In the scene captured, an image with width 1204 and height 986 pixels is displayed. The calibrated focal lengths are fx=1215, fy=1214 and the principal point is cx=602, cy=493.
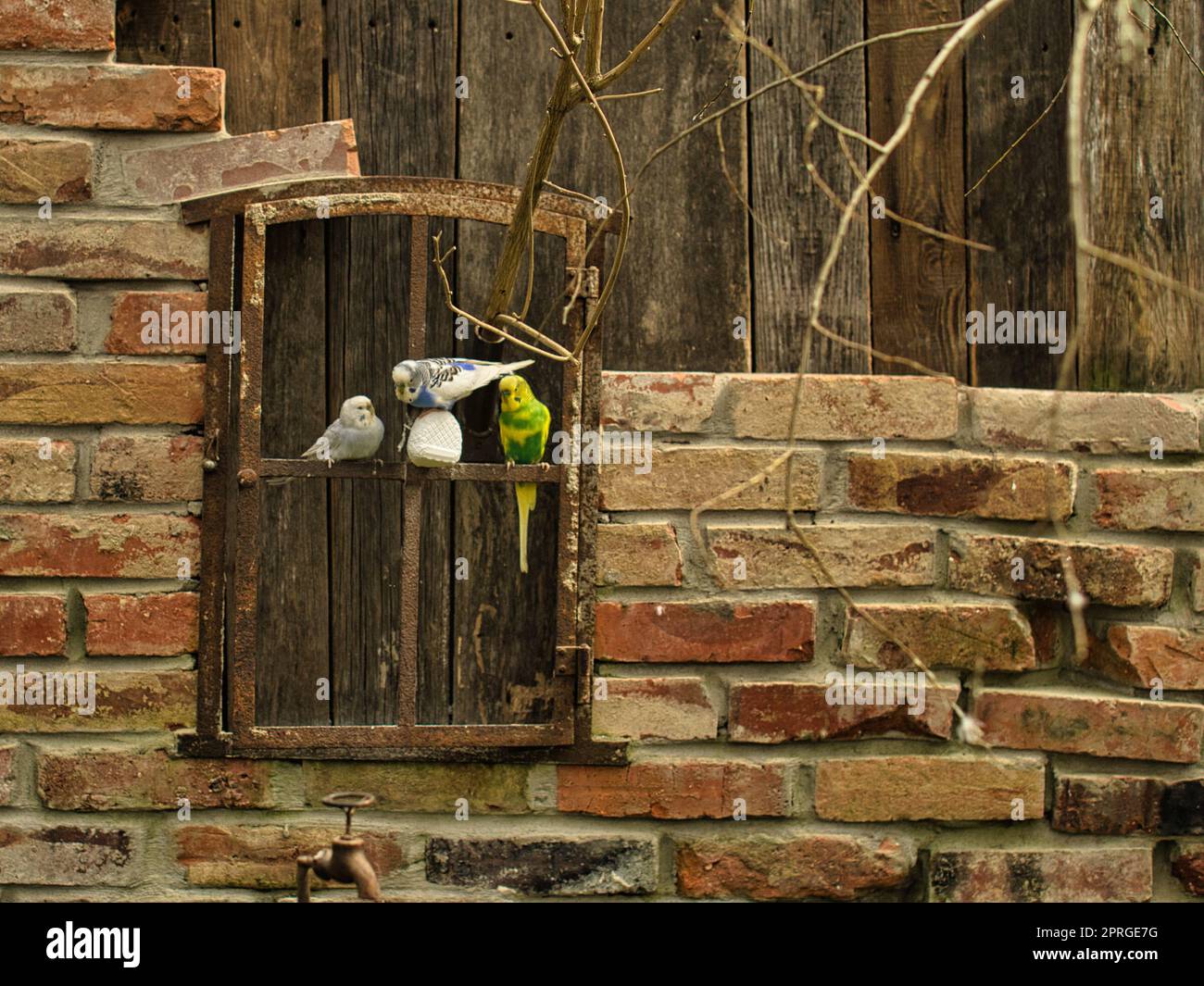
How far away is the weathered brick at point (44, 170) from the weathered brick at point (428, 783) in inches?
37.0

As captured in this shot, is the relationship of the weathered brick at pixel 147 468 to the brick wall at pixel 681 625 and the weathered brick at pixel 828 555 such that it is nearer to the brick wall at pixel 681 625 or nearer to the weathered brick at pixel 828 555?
the brick wall at pixel 681 625

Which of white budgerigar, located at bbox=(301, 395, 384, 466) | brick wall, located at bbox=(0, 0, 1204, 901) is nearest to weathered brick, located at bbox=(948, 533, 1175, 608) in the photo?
brick wall, located at bbox=(0, 0, 1204, 901)

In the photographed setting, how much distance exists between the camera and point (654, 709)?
1884 millimetres

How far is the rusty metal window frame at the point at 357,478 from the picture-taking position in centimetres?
182

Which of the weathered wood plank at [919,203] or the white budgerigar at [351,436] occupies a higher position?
the weathered wood plank at [919,203]

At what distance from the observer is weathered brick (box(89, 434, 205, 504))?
182 centimetres

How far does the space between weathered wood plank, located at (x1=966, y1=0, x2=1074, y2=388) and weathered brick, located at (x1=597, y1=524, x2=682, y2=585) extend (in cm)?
60

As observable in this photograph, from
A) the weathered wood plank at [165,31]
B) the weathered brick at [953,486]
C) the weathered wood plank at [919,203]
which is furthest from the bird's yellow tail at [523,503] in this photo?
the weathered wood plank at [165,31]

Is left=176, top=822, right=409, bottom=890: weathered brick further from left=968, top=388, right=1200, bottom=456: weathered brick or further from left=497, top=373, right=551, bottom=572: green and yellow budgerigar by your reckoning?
left=968, top=388, right=1200, bottom=456: weathered brick

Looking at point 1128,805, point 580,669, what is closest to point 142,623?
point 580,669

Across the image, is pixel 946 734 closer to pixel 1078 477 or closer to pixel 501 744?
pixel 1078 477

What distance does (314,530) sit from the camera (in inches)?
76.1

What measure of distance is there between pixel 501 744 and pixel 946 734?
691 millimetres
